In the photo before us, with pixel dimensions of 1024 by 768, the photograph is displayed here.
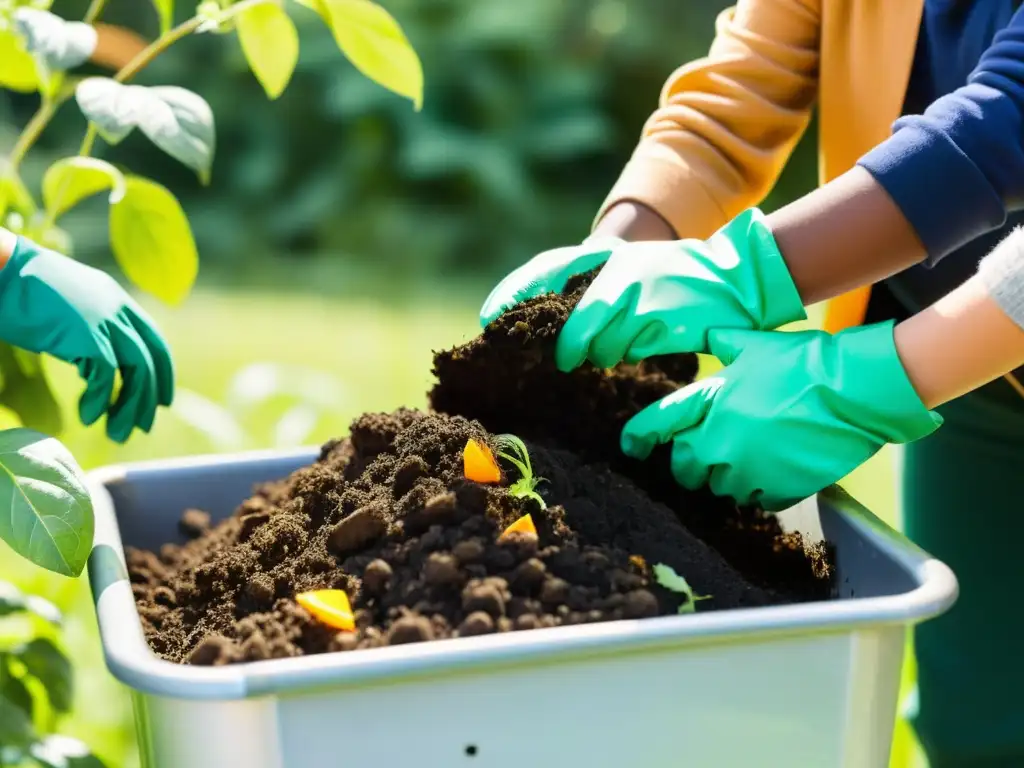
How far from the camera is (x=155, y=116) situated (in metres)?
1.18

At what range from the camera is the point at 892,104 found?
1.31m

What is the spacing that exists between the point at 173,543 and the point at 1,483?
0.36m

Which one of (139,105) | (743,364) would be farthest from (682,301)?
(139,105)

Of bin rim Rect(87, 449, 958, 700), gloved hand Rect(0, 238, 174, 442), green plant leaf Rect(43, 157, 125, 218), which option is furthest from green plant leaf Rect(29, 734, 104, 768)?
green plant leaf Rect(43, 157, 125, 218)

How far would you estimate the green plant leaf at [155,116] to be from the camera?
1150 mm

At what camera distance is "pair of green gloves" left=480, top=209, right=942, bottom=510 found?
1.06m

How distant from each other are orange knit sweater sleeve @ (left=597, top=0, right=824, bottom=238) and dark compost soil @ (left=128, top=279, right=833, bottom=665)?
0.23 meters

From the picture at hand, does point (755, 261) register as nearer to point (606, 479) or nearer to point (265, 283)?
point (606, 479)

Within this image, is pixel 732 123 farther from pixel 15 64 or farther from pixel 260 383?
pixel 260 383

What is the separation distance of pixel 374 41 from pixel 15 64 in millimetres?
426

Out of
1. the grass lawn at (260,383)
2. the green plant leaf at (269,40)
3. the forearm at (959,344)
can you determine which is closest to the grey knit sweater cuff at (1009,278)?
the forearm at (959,344)

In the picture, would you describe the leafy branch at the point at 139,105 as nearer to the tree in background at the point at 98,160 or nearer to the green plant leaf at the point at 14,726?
the tree in background at the point at 98,160

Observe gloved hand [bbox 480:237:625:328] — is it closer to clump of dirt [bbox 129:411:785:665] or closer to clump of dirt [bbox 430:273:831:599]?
clump of dirt [bbox 430:273:831:599]

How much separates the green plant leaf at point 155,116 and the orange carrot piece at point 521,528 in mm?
520
